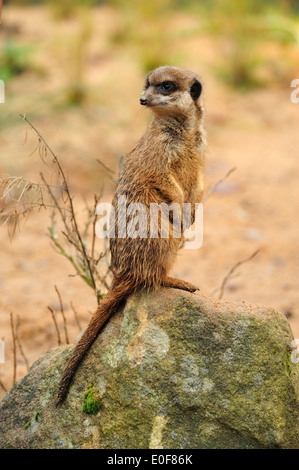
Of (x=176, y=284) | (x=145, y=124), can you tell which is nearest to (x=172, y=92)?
(x=176, y=284)

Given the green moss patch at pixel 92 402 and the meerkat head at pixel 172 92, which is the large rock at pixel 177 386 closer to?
the green moss patch at pixel 92 402

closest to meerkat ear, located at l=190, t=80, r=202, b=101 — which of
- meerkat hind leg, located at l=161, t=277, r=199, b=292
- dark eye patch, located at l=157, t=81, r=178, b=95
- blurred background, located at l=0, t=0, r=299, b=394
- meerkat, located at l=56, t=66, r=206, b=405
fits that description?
meerkat, located at l=56, t=66, r=206, b=405

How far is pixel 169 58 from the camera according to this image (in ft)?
29.7

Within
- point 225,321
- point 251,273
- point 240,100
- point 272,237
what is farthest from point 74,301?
point 240,100

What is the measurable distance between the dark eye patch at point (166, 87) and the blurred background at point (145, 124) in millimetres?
1615

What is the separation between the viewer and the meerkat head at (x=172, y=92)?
3002 mm

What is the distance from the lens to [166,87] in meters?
3.06

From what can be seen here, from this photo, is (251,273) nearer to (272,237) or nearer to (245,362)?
(272,237)

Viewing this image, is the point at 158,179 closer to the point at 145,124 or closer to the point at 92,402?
the point at 92,402

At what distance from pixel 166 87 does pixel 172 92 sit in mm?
41

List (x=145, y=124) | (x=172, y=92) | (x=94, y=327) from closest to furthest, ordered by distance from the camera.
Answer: (x=94, y=327) < (x=172, y=92) < (x=145, y=124)

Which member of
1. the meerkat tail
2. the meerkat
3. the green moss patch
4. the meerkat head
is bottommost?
the green moss patch

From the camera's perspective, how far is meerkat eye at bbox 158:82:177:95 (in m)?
3.04

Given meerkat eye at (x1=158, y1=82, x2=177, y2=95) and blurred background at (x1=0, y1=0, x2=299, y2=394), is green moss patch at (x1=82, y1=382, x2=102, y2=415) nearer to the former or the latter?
meerkat eye at (x1=158, y1=82, x2=177, y2=95)
